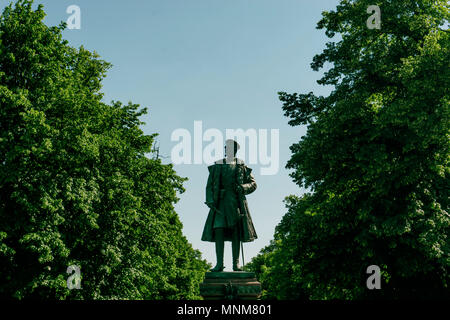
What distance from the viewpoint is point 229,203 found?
10.3 meters

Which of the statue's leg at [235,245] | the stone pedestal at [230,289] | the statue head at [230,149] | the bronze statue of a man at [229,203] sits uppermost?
the statue head at [230,149]

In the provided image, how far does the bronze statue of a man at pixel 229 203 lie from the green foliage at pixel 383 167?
19.8 feet

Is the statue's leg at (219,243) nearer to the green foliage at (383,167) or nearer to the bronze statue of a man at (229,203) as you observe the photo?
the bronze statue of a man at (229,203)

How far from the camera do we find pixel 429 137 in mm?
14406

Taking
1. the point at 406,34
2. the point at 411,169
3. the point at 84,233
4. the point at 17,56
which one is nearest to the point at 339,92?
the point at 406,34

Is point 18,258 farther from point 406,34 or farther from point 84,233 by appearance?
point 406,34

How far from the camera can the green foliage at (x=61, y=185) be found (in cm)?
1620

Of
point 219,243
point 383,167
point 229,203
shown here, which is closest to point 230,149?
point 229,203

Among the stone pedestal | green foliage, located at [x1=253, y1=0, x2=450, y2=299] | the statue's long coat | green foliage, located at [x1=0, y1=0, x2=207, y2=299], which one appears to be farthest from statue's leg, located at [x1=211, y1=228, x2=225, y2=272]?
green foliage, located at [x1=0, y1=0, x2=207, y2=299]

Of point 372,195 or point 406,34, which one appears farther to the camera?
point 406,34

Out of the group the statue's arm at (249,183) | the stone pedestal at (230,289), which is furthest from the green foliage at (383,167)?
the stone pedestal at (230,289)

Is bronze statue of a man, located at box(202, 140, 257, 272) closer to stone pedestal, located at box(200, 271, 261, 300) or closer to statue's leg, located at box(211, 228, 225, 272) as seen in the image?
statue's leg, located at box(211, 228, 225, 272)

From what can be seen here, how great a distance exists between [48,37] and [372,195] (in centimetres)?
1379
